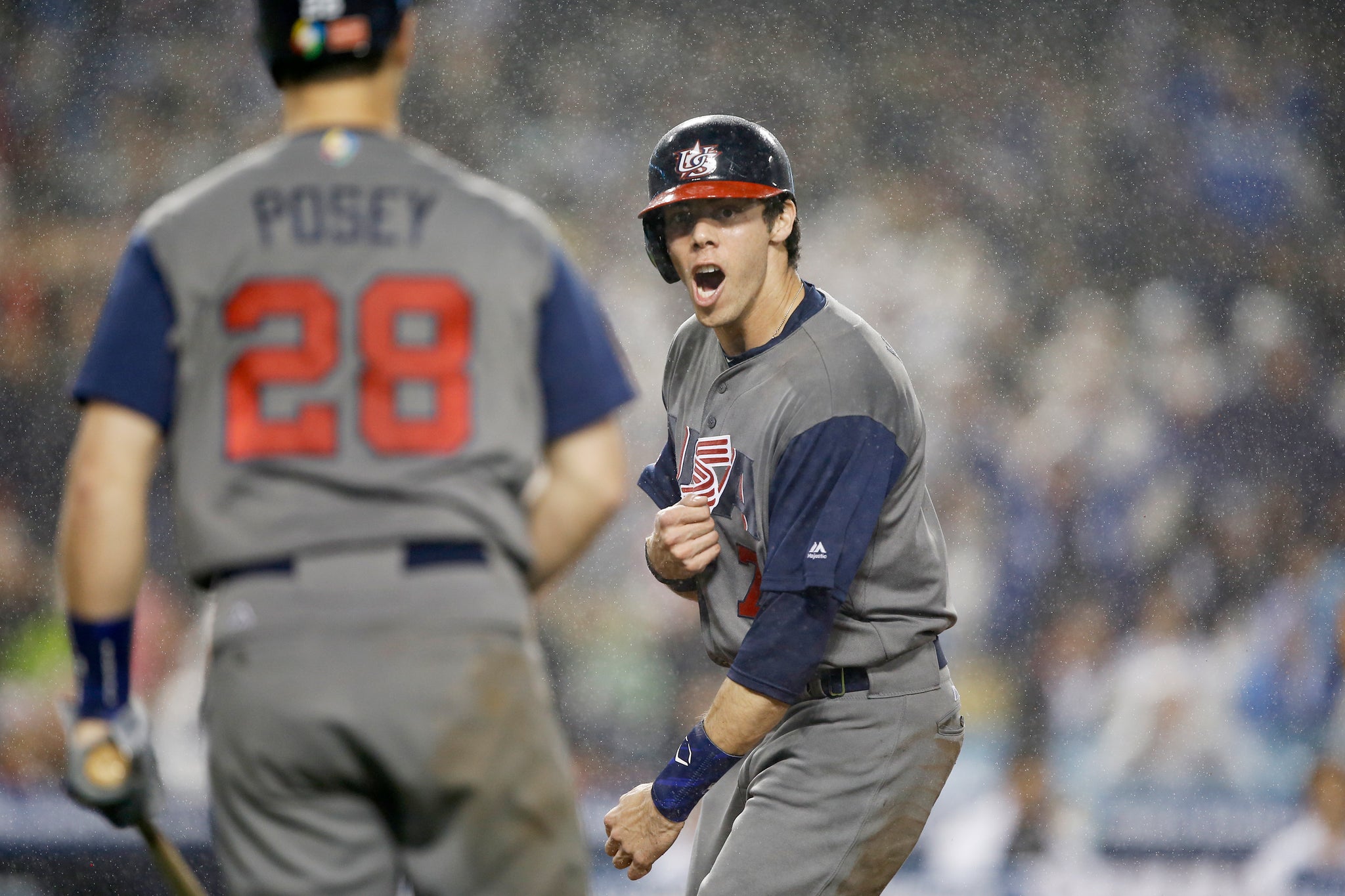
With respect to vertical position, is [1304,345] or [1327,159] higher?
[1327,159]

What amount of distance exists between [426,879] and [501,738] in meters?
0.16

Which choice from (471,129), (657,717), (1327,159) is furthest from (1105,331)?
(471,129)

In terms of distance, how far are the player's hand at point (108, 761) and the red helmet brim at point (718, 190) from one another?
1.26m

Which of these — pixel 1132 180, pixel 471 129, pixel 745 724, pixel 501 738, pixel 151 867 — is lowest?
pixel 151 867

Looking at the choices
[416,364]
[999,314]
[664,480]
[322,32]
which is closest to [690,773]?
[664,480]

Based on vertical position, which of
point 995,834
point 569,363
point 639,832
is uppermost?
point 569,363

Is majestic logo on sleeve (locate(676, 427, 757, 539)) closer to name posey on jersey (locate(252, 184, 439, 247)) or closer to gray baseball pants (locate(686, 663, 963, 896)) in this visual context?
gray baseball pants (locate(686, 663, 963, 896))

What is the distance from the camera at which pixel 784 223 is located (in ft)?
7.96

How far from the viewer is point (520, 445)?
1.39 metres

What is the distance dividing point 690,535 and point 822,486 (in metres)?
0.29

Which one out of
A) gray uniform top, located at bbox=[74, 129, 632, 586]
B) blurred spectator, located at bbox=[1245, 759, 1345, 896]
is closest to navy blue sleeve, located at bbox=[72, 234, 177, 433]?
gray uniform top, located at bbox=[74, 129, 632, 586]

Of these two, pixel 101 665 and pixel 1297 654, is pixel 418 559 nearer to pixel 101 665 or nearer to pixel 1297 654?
pixel 101 665

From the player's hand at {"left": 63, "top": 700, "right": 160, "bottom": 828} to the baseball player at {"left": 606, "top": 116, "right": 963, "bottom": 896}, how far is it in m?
0.94

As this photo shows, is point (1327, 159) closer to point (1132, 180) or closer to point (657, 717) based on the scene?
point (1132, 180)
